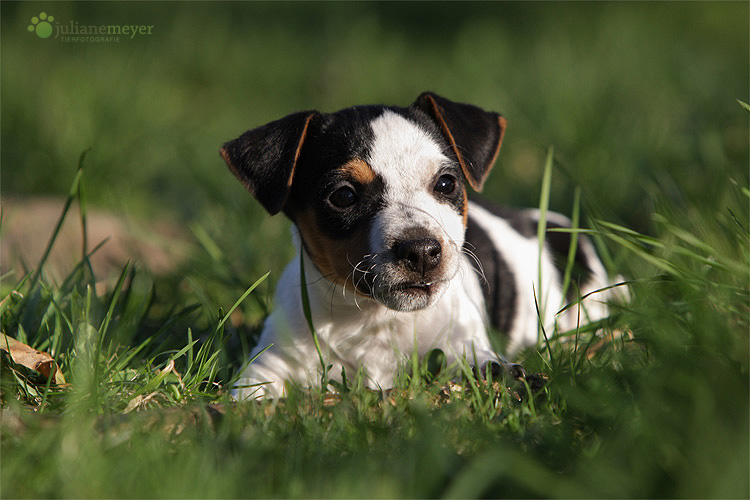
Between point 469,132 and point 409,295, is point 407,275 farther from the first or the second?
point 469,132

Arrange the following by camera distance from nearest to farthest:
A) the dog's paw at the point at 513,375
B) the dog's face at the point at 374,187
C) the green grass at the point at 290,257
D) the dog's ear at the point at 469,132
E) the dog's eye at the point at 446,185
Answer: the green grass at the point at 290,257
the dog's paw at the point at 513,375
the dog's face at the point at 374,187
the dog's eye at the point at 446,185
the dog's ear at the point at 469,132

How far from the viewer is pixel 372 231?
129 inches

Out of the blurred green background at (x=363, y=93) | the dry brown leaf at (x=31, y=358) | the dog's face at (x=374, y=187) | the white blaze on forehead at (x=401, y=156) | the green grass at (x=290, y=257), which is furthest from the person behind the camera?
the blurred green background at (x=363, y=93)

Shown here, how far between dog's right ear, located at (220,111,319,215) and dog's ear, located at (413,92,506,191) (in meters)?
0.66

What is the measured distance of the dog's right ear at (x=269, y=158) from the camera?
11.5ft

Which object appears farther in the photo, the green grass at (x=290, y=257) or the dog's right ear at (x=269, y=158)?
the dog's right ear at (x=269, y=158)

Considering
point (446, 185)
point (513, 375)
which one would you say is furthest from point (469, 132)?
point (513, 375)

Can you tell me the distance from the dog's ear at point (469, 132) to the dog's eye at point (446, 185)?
0.12 meters

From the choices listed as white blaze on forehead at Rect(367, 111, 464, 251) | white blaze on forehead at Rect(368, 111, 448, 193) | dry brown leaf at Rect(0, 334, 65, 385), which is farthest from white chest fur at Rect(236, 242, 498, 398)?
dry brown leaf at Rect(0, 334, 65, 385)

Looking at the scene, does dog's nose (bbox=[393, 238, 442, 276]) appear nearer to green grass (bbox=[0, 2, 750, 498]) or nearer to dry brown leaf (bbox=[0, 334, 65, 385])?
green grass (bbox=[0, 2, 750, 498])

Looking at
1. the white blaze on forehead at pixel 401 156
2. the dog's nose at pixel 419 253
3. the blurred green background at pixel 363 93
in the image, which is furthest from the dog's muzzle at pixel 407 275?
the blurred green background at pixel 363 93

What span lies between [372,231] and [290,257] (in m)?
2.15

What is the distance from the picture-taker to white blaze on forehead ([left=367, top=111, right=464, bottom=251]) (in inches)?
130

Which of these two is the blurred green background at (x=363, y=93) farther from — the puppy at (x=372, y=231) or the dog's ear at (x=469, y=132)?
the puppy at (x=372, y=231)
